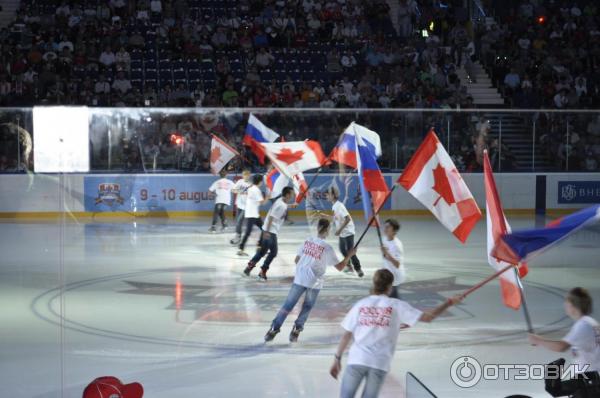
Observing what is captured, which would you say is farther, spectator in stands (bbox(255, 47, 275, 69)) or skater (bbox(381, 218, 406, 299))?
spectator in stands (bbox(255, 47, 275, 69))

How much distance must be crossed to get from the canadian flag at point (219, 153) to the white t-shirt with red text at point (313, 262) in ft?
41.4

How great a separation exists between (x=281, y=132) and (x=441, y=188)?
42.8 feet

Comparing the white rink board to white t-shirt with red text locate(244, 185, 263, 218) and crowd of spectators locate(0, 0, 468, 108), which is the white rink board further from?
white t-shirt with red text locate(244, 185, 263, 218)

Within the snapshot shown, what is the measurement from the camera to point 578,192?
25328 millimetres

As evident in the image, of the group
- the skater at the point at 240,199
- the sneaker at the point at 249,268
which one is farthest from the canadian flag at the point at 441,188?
the skater at the point at 240,199

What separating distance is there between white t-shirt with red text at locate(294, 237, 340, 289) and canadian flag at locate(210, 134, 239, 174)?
12608mm

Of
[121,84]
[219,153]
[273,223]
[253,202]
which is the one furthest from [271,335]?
[121,84]

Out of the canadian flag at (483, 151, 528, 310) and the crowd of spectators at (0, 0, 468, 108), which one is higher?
the crowd of spectators at (0, 0, 468, 108)

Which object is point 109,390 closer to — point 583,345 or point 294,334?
point 583,345

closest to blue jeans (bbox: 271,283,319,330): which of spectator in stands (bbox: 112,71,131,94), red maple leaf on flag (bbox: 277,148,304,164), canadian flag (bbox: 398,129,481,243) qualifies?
canadian flag (bbox: 398,129,481,243)

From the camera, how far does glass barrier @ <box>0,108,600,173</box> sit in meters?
23.0

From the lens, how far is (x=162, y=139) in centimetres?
2344

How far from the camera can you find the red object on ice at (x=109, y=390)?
6.86 m

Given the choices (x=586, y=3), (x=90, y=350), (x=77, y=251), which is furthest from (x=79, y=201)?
(x=586, y=3)
